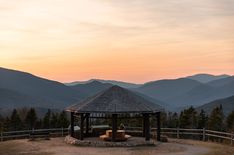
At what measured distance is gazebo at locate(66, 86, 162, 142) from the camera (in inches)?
1128

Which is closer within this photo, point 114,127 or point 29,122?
point 114,127

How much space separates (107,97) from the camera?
30641 mm

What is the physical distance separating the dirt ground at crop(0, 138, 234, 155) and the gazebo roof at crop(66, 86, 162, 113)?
9.57 feet

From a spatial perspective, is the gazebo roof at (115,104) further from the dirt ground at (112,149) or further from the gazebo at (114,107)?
the dirt ground at (112,149)

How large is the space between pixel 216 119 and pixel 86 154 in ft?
249

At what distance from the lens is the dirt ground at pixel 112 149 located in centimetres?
2477

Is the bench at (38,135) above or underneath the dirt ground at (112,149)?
above

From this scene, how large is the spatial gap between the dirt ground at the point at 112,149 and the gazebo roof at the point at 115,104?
9.57 feet

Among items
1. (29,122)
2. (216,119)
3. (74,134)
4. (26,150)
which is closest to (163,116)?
(216,119)

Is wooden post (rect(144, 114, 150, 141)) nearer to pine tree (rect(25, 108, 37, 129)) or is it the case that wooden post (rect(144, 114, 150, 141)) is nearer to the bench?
the bench

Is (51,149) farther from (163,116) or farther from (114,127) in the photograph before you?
(163,116)

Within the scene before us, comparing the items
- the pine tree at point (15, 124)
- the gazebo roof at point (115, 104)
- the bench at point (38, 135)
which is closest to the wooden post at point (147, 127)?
the gazebo roof at point (115, 104)

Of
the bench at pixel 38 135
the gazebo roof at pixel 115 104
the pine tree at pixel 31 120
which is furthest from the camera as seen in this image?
the pine tree at pixel 31 120

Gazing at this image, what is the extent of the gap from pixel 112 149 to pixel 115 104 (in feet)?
13.6
